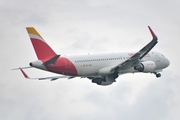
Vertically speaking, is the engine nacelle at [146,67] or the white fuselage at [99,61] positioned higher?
the white fuselage at [99,61]

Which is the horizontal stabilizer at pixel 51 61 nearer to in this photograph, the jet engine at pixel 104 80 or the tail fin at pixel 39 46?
the tail fin at pixel 39 46

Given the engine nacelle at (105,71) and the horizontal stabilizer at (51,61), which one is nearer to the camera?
the horizontal stabilizer at (51,61)

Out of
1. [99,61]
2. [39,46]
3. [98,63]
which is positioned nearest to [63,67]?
[39,46]

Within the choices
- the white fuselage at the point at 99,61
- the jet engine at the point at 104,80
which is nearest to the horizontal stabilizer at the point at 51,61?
the white fuselage at the point at 99,61

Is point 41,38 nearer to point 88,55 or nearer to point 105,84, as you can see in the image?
point 88,55

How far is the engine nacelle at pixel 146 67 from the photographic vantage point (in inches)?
3905

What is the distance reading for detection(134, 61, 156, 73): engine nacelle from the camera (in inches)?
3905

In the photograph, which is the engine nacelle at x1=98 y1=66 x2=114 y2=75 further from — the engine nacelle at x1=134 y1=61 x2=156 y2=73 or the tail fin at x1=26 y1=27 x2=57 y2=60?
the tail fin at x1=26 y1=27 x2=57 y2=60

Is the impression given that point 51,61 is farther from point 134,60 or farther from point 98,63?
point 134,60

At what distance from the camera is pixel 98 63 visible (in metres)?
98.9

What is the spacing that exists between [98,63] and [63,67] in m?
7.24

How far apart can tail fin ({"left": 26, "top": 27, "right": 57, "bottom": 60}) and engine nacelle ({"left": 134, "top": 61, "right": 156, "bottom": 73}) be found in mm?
15666

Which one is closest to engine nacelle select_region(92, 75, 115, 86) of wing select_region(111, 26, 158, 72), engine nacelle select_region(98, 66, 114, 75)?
engine nacelle select_region(98, 66, 114, 75)

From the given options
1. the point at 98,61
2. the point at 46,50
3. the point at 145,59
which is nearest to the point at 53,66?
the point at 46,50
